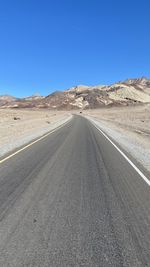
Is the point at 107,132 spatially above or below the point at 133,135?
below

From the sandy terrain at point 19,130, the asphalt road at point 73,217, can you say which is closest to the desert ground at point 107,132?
the sandy terrain at point 19,130

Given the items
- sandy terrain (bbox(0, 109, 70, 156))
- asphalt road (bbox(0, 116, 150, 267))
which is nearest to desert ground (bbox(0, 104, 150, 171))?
sandy terrain (bbox(0, 109, 70, 156))

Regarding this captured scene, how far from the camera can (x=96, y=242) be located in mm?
4848

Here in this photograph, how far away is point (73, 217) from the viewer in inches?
234

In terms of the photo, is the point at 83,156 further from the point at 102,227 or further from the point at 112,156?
the point at 102,227

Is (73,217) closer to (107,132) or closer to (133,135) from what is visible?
(133,135)

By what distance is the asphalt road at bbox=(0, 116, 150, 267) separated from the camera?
14.4 ft

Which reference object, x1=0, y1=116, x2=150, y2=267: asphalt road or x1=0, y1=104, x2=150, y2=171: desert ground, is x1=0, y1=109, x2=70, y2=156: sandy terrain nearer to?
x1=0, y1=104, x2=150, y2=171: desert ground

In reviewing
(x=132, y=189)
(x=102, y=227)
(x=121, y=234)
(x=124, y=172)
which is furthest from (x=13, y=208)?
(x=124, y=172)

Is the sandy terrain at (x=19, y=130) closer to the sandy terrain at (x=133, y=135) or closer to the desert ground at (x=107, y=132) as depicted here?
the desert ground at (x=107, y=132)

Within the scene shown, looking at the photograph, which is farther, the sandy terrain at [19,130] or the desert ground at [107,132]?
the sandy terrain at [19,130]

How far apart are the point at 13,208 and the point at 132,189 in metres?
3.33

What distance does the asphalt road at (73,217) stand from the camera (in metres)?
4.39

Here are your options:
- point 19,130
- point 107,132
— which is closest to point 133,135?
point 107,132
